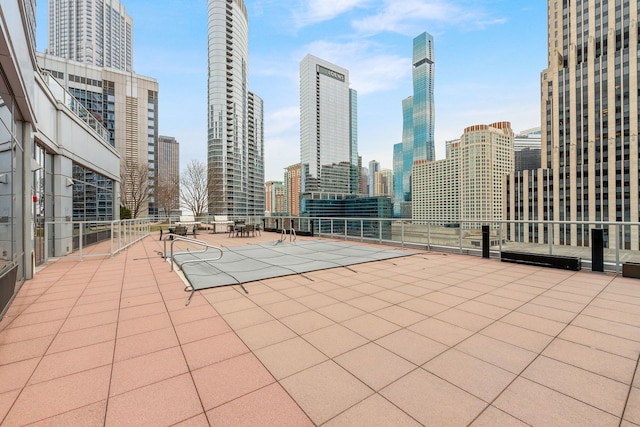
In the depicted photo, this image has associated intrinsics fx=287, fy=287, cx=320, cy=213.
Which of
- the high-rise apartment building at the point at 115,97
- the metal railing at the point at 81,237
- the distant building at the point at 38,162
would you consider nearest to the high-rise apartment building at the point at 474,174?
the high-rise apartment building at the point at 115,97

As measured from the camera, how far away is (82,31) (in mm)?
106875

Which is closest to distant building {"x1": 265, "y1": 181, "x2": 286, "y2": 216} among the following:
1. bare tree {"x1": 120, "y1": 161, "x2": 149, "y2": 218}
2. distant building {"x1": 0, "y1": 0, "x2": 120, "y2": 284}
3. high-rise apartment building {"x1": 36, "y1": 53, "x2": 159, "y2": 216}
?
high-rise apartment building {"x1": 36, "y1": 53, "x2": 159, "y2": 216}

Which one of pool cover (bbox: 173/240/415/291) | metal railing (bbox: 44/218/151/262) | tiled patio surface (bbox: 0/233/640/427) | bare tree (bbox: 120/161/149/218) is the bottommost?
tiled patio surface (bbox: 0/233/640/427)

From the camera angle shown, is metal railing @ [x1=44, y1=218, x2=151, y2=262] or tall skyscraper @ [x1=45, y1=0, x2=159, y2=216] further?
tall skyscraper @ [x1=45, y1=0, x2=159, y2=216]

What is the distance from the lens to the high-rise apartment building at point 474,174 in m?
123

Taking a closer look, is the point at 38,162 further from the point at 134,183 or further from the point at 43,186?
the point at 134,183

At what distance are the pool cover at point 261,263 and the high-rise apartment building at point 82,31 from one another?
131 meters

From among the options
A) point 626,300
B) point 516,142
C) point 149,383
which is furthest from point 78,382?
point 516,142

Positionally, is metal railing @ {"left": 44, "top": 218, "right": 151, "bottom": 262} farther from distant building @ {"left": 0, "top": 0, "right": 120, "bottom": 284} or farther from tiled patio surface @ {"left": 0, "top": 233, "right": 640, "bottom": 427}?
tiled patio surface @ {"left": 0, "top": 233, "right": 640, "bottom": 427}

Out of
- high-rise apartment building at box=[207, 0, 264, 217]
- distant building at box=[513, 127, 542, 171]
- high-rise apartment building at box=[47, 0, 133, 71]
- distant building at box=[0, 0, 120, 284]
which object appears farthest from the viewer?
distant building at box=[513, 127, 542, 171]

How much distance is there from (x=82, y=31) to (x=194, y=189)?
129 metres

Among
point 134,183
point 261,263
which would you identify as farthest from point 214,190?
point 261,263

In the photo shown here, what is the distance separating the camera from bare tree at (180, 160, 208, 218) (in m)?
27.0

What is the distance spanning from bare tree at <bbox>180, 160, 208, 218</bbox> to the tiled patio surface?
76.0ft
